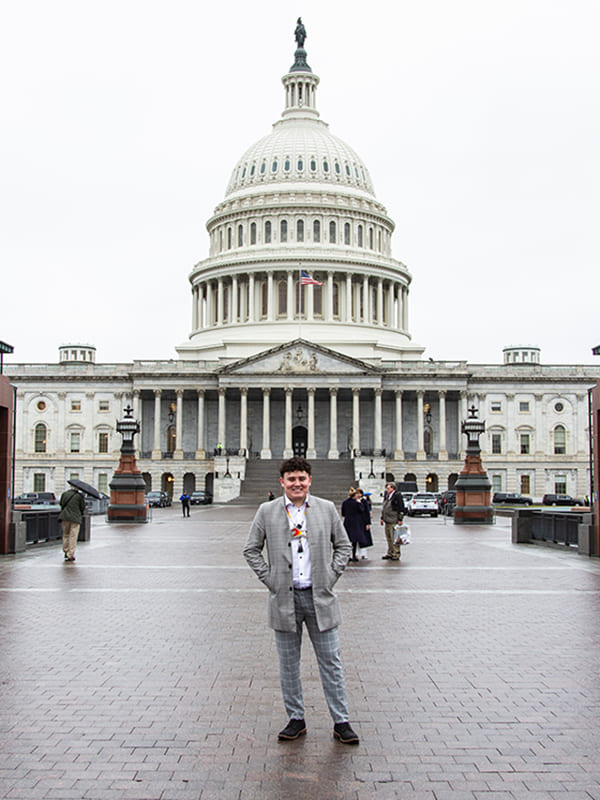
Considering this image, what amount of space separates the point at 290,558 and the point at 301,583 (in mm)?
248

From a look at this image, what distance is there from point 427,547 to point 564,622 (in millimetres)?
15822

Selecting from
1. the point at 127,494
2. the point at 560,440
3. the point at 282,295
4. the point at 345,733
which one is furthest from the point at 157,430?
the point at 345,733

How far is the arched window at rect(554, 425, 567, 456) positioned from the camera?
100 metres

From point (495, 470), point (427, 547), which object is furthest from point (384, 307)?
point (427, 547)

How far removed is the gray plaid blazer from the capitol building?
73421 millimetres

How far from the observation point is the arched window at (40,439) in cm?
10131

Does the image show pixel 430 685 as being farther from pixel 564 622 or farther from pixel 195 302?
pixel 195 302

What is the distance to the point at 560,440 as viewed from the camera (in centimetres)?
10038

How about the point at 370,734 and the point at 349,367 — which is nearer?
the point at 370,734

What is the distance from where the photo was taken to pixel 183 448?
99.3m

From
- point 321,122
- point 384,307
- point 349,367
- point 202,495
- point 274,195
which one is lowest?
point 202,495

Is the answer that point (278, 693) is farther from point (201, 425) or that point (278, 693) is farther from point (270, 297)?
point (270, 297)

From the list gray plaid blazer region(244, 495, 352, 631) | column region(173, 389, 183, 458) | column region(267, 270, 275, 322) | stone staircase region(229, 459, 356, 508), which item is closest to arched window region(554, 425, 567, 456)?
stone staircase region(229, 459, 356, 508)

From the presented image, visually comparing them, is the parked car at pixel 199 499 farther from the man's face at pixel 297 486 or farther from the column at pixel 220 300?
the man's face at pixel 297 486
